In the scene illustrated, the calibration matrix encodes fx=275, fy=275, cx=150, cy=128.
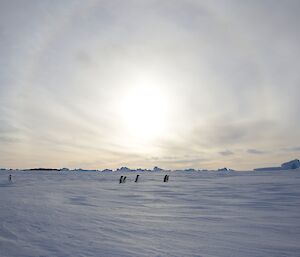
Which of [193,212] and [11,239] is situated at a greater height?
[193,212]

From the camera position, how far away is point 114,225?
21.0 ft

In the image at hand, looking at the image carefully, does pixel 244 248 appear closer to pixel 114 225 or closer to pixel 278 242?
pixel 278 242

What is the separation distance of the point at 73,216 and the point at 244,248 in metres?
4.93

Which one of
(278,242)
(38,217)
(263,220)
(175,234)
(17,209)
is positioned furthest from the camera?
(17,209)

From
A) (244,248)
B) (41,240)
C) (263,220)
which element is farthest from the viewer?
(263,220)

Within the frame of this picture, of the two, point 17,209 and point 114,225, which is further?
point 17,209

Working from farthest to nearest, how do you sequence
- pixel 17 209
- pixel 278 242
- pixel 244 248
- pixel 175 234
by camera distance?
pixel 17 209, pixel 175 234, pixel 278 242, pixel 244 248

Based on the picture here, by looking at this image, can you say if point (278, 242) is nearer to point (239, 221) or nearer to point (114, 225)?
point (239, 221)

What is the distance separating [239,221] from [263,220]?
0.63 meters

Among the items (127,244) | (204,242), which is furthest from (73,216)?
(204,242)

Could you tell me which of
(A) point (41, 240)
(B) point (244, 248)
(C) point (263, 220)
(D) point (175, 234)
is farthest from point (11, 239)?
(C) point (263, 220)

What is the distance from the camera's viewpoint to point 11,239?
5262 millimetres

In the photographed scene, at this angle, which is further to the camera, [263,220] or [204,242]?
[263,220]

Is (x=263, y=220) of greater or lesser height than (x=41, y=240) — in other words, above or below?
above
